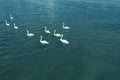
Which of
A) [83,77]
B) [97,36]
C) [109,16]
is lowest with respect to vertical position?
[83,77]

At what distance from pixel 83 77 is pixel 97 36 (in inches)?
684

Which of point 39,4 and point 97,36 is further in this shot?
point 39,4

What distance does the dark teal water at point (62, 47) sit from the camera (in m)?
30.2

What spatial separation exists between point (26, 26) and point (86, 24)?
1555 cm

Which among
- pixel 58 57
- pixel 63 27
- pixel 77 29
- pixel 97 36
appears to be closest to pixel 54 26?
pixel 63 27

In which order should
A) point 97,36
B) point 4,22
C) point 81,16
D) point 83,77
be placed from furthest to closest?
point 81,16
point 4,22
point 97,36
point 83,77

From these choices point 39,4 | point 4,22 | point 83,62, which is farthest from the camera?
point 39,4

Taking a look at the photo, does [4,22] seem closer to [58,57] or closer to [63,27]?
[63,27]

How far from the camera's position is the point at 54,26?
4953 centimetres

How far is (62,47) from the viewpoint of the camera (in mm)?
38312

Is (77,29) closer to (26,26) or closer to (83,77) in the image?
(26,26)

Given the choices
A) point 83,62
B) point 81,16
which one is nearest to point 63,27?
point 81,16

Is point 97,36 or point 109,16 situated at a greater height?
point 109,16

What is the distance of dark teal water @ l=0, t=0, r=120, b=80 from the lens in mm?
30172
